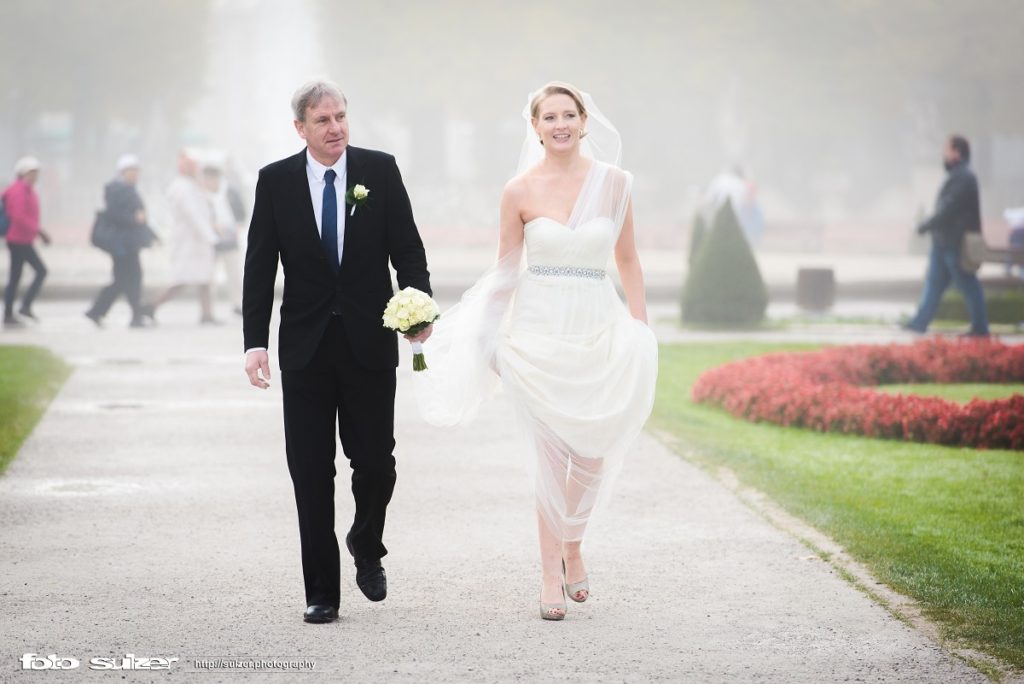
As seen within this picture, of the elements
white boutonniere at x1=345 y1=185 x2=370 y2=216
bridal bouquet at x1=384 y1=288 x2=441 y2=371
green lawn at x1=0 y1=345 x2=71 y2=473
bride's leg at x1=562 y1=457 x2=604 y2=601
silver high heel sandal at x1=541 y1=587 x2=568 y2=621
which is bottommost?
green lawn at x1=0 y1=345 x2=71 y2=473

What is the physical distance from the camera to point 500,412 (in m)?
12.5

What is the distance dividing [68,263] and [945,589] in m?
32.3

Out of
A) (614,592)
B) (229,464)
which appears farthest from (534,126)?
(229,464)

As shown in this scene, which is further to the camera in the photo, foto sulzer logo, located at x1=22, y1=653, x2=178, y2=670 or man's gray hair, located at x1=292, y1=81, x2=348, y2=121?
man's gray hair, located at x1=292, y1=81, x2=348, y2=121

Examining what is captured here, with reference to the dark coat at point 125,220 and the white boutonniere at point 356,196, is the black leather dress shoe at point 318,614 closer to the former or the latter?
the white boutonniere at point 356,196

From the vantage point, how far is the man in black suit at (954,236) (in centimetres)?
1830

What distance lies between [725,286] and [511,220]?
14.0 metres

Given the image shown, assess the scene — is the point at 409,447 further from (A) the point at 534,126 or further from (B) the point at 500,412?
(A) the point at 534,126

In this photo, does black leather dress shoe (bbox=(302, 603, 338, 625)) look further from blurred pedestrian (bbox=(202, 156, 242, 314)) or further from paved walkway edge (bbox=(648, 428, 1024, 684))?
blurred pedestrian (bbox=(202, 156, 242, 314))

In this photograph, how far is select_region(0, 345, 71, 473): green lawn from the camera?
35.0 ft

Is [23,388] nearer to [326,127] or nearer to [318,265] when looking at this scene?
[318,265]

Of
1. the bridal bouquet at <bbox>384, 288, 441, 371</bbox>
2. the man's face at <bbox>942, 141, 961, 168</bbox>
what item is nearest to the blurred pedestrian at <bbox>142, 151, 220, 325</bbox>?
the man's face at <bbox>942, 141, 961, 168</bbox>

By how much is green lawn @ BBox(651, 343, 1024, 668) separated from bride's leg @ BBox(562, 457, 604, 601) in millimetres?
1254

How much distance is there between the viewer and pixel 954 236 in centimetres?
1858
